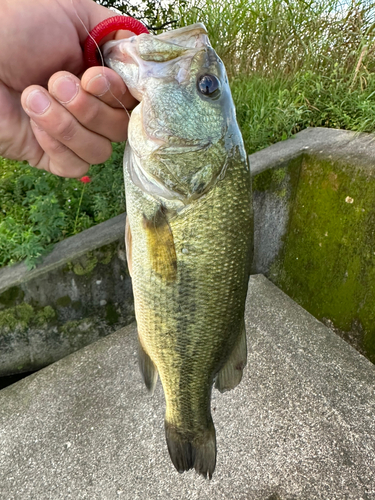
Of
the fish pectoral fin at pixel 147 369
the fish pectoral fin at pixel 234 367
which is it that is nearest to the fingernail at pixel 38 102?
the fish pectoral fin at pixel 147 369

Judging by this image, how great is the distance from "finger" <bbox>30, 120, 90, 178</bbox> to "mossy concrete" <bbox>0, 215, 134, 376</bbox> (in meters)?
1.18

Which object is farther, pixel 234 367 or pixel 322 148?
pixel 322 148

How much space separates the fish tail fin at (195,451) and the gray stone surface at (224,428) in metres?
0.50

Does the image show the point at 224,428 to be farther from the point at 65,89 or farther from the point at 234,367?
the point at 65,89

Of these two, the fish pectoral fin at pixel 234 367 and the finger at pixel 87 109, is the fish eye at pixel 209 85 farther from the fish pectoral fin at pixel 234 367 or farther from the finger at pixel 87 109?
the fish pectoral fin at pixel 234 367

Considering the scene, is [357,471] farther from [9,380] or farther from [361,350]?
[9,380]

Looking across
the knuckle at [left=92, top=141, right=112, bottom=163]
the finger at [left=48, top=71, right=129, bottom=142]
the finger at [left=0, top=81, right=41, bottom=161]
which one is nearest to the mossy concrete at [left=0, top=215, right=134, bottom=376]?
the finger at [left=0, top=81, right=41, bottom=161]

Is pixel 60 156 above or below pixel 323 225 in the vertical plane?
above

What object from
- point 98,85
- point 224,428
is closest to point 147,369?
point 224,428

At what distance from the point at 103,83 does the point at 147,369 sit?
47.5 inches

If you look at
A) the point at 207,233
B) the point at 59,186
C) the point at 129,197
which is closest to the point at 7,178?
the point at 59,186

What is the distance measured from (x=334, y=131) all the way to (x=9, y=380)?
3784 mm

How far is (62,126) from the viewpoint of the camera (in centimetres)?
136

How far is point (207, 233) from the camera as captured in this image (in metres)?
1.25
